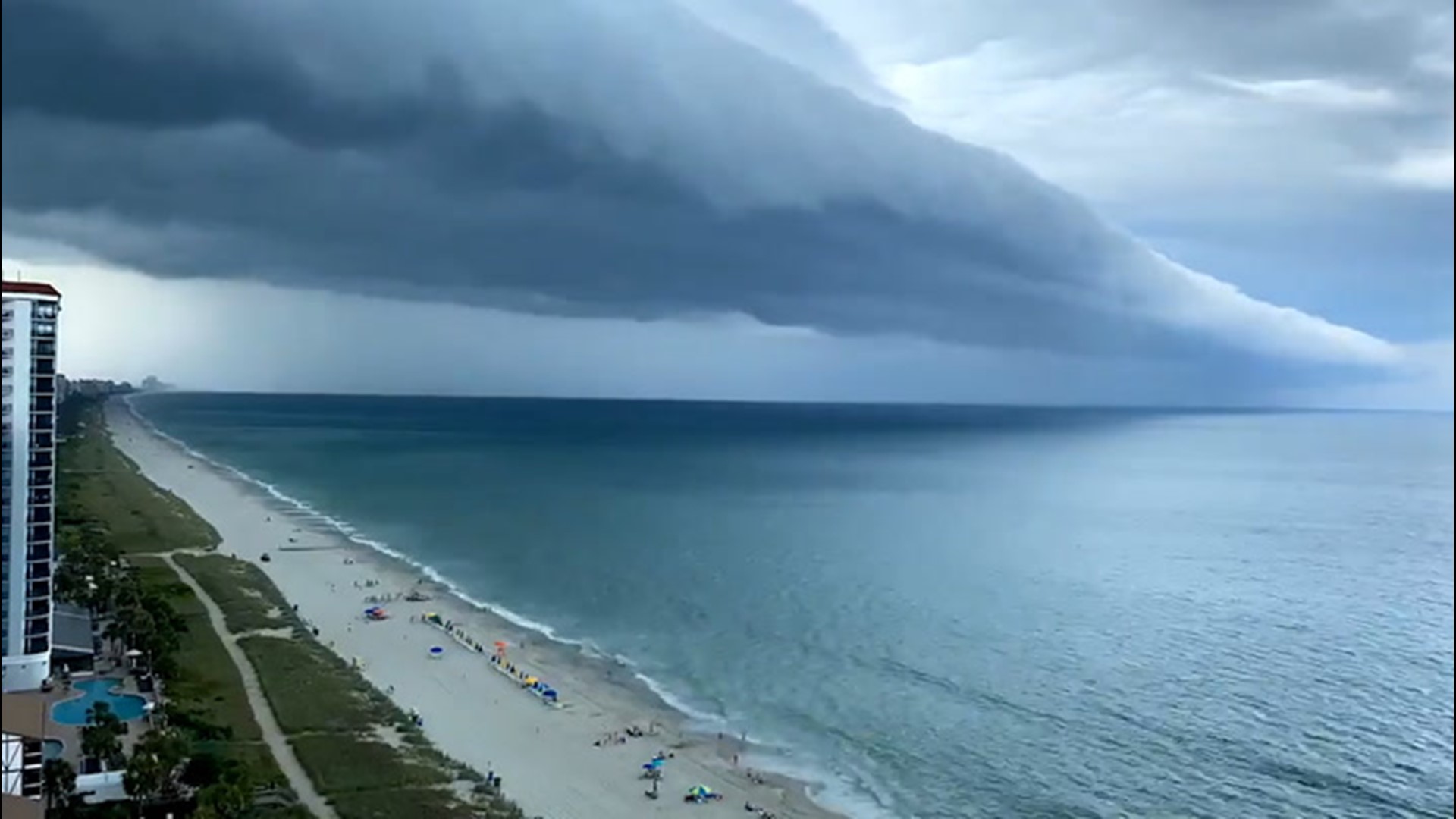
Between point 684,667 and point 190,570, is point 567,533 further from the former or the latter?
point 684,667

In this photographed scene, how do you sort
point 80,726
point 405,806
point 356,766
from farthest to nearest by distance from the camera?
point 356,766 < point 80,726 < point 405,806

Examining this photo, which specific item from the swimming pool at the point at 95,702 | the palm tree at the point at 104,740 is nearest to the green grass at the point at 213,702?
the swimming pool at the point at 95,702

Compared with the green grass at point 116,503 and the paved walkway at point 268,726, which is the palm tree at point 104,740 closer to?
the paved walkway at point 268,726

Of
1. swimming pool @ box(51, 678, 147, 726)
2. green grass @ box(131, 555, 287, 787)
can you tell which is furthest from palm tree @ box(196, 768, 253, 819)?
swimming pool @ box(51, 678, 147, 726)

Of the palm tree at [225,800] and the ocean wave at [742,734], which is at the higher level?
the palm tree at [225,800]

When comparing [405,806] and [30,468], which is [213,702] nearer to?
[405,806]

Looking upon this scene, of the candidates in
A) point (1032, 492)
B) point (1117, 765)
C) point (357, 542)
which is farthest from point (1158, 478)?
point (1117, 765)

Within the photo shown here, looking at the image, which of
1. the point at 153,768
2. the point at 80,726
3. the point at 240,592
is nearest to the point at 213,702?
the point at 80,726
